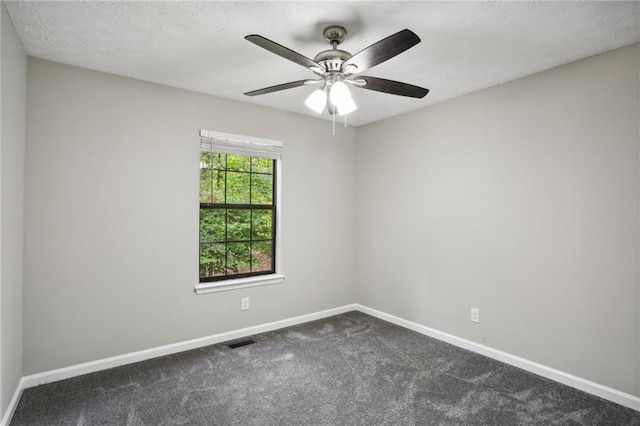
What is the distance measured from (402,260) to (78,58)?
3.42 m

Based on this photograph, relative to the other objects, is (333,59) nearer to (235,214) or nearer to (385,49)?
(385,49)

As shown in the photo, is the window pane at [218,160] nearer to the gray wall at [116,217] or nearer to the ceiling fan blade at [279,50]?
the gray wall at [116,217]

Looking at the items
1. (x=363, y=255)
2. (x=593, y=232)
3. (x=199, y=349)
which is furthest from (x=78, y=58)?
(x=593, y=232)

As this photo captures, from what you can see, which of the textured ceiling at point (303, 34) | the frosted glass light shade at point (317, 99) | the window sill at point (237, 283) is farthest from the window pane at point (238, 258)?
the frosted glass light shade at point (317, 99)

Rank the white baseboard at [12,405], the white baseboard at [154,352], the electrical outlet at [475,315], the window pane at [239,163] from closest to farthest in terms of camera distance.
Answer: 1. the white baseboard at [12,405]
2. the white baseboard at [154,352]
3. the electrical outlet at [475,315]
4. the window pane at [239,163]

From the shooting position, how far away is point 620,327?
2.39m

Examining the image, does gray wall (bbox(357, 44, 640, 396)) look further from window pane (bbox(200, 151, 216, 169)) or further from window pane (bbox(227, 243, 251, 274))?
window pane (bbox(200, 151, 216, 169))

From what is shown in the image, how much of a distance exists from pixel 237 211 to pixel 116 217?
1108 mm

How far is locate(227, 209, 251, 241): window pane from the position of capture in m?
3.59

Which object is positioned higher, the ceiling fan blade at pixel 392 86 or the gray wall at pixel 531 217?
the ceiling fan blade at pixel 392 86

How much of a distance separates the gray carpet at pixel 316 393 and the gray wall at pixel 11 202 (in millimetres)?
339

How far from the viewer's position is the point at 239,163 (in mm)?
3645

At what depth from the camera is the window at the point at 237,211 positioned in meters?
3.43

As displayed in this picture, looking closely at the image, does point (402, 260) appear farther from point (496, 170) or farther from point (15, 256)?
point (15, 256)
